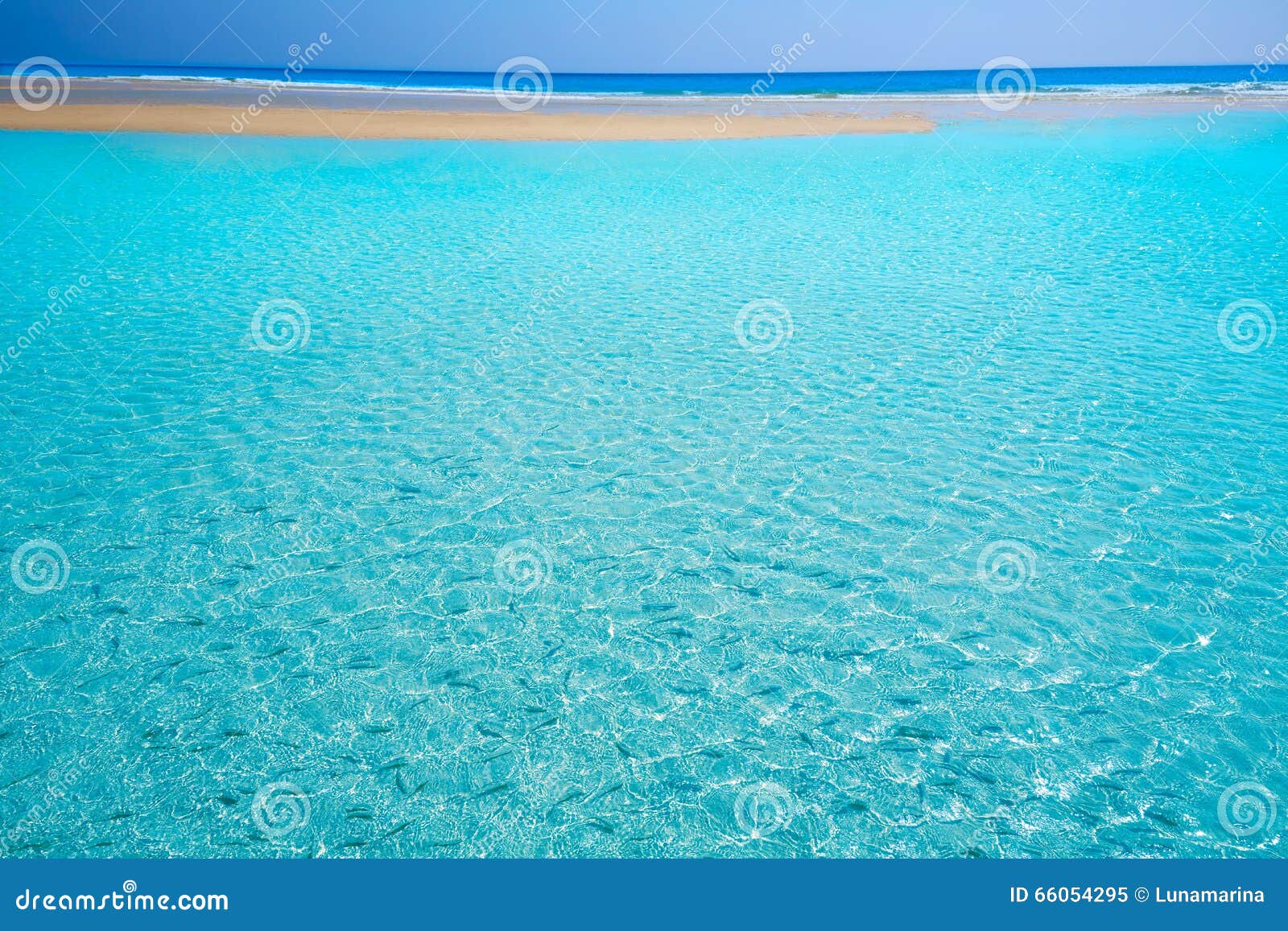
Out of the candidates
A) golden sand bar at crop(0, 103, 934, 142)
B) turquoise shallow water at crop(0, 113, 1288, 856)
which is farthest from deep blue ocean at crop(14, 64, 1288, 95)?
turquoise shallow water at crop(0, 113, 1288, 856)

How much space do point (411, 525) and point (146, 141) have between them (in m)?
30.6

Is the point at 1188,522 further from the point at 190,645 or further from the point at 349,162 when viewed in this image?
the point at 349,162

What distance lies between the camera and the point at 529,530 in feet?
25.9

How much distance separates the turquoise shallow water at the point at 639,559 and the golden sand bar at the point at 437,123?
71.5 feet

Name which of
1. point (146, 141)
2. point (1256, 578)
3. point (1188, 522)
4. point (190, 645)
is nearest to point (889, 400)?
point (1188, 522)

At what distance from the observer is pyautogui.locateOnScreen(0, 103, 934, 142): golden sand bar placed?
34.6m

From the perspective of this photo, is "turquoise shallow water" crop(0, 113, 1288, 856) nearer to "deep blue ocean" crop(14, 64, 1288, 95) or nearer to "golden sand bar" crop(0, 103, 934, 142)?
"golden sand bar" crop(0, 103, 934, 142)

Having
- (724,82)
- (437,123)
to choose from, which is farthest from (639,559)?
(724,82)

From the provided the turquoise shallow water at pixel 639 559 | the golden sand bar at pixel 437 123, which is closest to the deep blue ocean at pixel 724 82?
the golden sand bar at pixel 437 123

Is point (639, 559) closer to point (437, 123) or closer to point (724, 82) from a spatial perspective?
point (437, 123)

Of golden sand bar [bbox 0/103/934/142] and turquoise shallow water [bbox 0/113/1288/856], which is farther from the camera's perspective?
golden sand bar [bbox 0/103/934/142]

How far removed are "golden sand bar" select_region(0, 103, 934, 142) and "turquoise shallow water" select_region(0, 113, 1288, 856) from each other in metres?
21.8

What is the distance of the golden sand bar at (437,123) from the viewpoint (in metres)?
34.6

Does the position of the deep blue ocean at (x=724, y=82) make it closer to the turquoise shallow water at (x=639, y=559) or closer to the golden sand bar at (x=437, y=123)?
the golden sand bar at (x=437, y=123)
